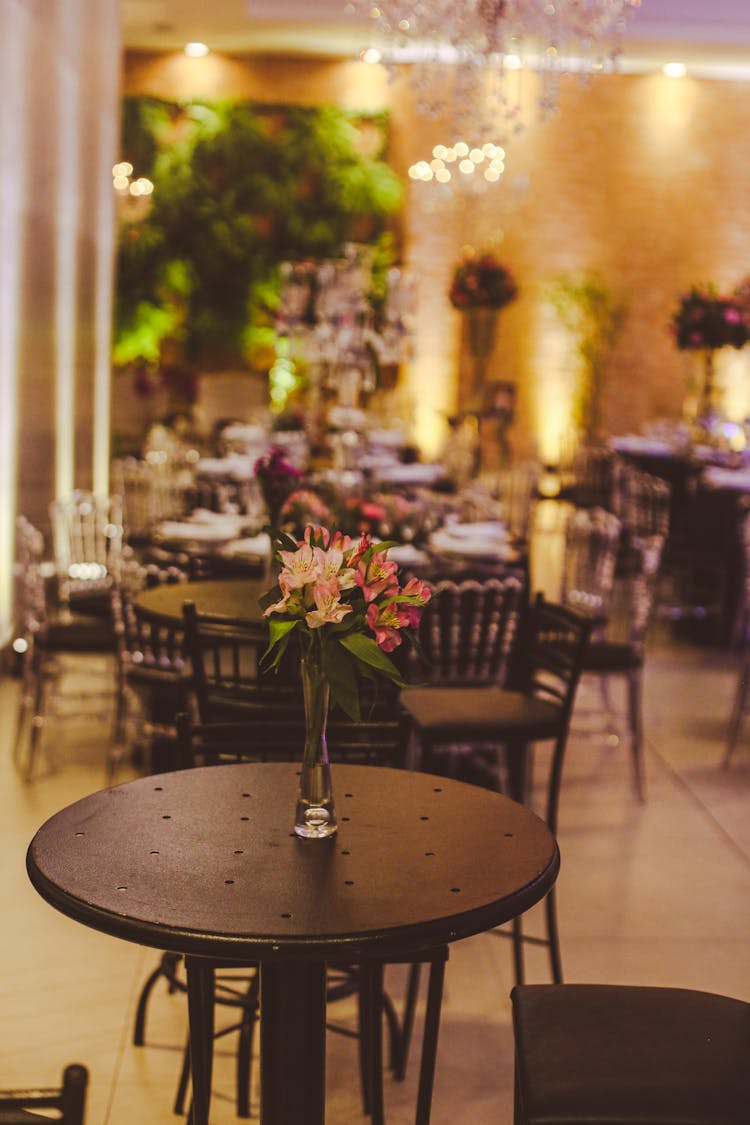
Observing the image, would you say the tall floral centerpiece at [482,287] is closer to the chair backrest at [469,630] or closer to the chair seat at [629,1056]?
the chair backrest at [469,630]

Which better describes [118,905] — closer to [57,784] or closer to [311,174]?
[57,784]

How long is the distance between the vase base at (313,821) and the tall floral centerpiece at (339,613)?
100mm

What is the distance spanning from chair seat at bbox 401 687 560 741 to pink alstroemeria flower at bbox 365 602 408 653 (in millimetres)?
1495

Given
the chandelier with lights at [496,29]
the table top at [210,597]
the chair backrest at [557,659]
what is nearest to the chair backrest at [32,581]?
the table top at [210,597]

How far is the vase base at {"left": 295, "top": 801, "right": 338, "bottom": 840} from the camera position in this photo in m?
2.22

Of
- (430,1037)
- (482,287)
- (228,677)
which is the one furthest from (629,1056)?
(482,287)

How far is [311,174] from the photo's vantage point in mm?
14375

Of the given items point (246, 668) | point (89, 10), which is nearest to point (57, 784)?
point (246, 668)

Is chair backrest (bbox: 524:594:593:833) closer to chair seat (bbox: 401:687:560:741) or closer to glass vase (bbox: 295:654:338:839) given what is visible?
chair seat (bbox: 401:687:560:741)

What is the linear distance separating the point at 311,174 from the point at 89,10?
5960 millimetres

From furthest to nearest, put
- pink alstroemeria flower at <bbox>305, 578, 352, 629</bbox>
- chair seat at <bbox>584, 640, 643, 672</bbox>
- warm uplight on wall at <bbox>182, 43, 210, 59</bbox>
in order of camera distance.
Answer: warm uplight on wall at <bbox>182, 43, 210, 59</bbox> → chair seat at <bbox>584, 640, 643, 672</bbox> → pink alstroemeria flower at <bbox>305, 578, 352, 629</bbox>

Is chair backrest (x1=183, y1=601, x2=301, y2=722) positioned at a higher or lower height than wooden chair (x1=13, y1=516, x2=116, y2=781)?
higher

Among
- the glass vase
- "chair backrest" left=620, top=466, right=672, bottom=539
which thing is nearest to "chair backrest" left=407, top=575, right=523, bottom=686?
the glass vase

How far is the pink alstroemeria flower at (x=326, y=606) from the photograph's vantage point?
6.86 feet
